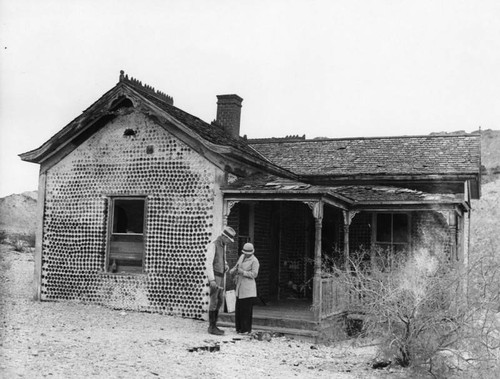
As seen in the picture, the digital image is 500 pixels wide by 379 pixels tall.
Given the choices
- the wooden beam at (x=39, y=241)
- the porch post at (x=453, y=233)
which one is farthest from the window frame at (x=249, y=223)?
the wooden beam at (x=39, y=241)

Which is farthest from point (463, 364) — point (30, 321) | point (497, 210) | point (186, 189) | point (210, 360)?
point (497, 210)

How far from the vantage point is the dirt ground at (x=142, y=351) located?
25.3 ft

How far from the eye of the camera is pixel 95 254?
13844mm

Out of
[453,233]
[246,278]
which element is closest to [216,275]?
[246,278]

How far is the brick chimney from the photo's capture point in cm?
1934

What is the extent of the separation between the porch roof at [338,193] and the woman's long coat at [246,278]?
4.88ft

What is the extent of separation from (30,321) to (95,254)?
2.87 metres

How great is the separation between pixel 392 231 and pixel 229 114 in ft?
21.1

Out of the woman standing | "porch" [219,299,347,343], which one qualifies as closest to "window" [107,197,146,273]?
"porch" [219,299,347,343]

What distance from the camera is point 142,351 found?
8.95 m

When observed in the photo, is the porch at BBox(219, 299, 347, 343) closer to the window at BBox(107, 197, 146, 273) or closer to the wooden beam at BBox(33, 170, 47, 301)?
the window at BBox(107, 197, 146, 273)

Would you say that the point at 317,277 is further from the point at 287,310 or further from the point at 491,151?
the point at 491,151

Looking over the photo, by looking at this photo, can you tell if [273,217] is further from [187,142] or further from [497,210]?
[497,210]

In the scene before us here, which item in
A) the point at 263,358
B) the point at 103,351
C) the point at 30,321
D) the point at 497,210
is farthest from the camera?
the point at 497,210
